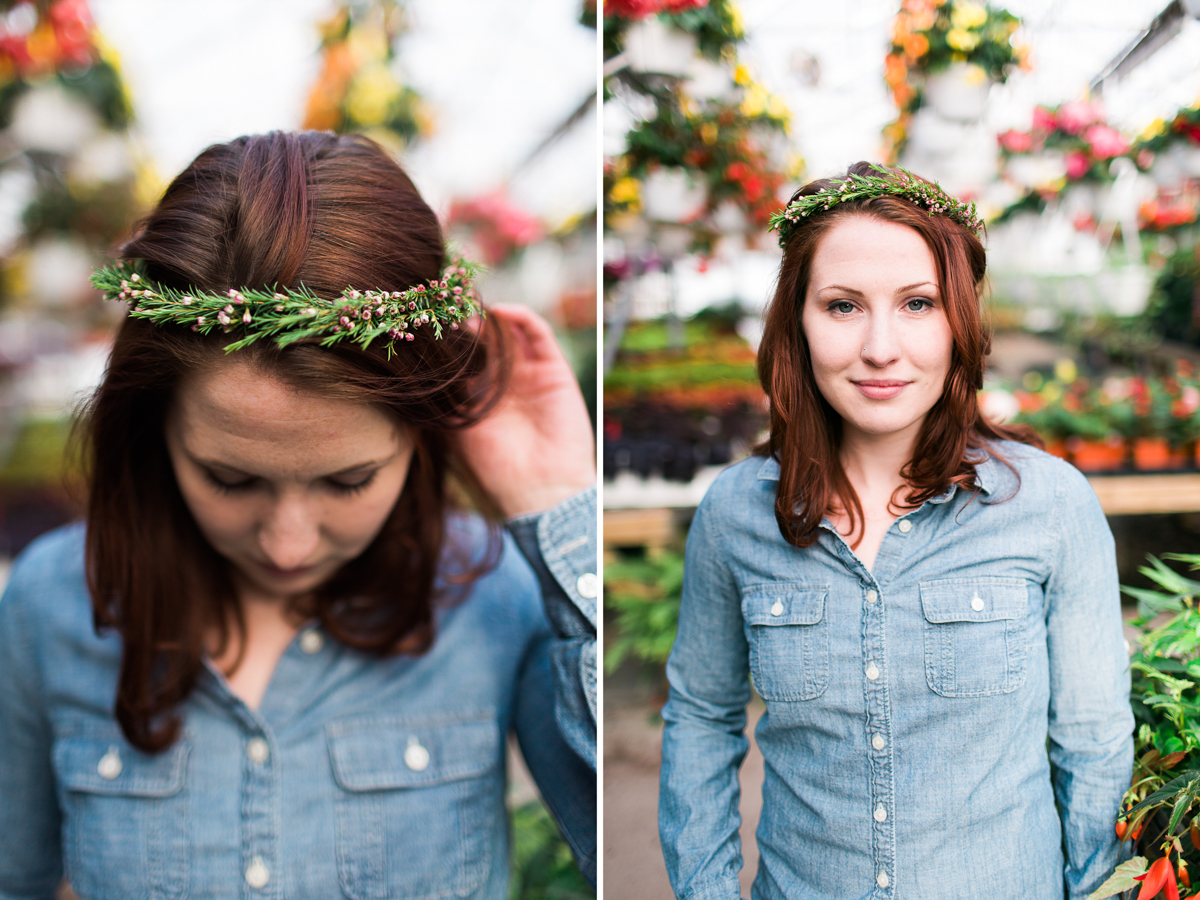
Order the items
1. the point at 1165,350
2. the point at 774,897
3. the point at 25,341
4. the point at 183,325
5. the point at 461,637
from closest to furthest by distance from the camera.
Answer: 1. the point at 183,325
2. the point at 774,897
3. the point at 461,637
4. the point at 1165,350
5. the point at 25,341

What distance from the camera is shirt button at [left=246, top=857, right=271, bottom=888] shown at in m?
1.13

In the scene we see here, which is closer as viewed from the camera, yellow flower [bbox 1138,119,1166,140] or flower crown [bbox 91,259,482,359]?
flower crown [bbox 91,259,482,359]

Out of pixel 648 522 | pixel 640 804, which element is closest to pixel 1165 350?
pixel 648 522

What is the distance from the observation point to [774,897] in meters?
1.15

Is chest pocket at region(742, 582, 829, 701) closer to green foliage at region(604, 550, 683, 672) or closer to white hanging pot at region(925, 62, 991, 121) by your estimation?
green foliage at region(604, 550, 683, 672)

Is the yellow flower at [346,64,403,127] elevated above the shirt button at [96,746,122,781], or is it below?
above

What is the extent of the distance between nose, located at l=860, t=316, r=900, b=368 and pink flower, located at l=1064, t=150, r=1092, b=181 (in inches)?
180

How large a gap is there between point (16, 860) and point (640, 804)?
165 centimetres

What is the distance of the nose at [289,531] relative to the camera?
102 centimetres

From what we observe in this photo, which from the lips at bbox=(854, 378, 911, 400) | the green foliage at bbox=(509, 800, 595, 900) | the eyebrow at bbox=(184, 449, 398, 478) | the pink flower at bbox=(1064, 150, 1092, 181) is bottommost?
the green foliage at bbox=(509, 800, 595, 900)

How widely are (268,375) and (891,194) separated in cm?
82

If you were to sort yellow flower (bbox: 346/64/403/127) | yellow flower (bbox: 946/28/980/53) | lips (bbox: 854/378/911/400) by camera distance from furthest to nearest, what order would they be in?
yellow flower (bbox: 346/64/403/127) < yellow flower (bbox: 946/28/980/53) < lips (bbox: 854/378/911/400)

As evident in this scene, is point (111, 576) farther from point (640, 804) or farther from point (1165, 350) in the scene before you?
point (1165, 350)

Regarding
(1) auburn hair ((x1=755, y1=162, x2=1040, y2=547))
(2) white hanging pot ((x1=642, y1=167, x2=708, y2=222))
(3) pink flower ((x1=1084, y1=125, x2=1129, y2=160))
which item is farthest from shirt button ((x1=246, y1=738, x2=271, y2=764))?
(3) pink flower ((x1=1084, y1=125, x2=1129, y2=160))
